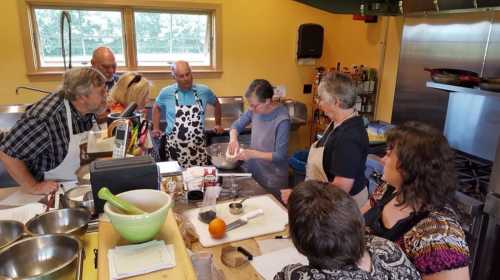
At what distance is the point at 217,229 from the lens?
1.46 meters

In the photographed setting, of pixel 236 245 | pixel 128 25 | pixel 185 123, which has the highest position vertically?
pixel 128 25

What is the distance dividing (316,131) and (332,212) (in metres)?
3.85

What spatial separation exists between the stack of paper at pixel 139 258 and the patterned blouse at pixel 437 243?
0.77 m

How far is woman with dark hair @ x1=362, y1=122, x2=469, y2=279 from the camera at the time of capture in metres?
1.08

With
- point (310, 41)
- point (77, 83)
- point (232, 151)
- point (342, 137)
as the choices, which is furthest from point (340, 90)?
point (310, 41)

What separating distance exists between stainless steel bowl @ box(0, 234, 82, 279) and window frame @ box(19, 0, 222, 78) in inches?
127

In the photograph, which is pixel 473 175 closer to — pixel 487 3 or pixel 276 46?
pixel 487 3

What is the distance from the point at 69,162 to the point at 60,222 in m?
0.78

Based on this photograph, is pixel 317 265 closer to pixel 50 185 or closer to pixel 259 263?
pixel 259 263

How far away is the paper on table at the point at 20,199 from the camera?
155 cm

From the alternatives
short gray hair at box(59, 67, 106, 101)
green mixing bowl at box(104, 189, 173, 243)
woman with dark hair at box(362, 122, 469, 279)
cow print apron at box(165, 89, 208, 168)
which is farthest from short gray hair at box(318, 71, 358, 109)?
cow print apron at box(165, 89, 208, 168)

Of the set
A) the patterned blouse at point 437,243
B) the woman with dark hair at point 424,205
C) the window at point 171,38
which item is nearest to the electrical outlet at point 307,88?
the window at point 171,38

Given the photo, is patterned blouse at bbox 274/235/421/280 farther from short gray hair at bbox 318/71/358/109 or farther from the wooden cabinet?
the wooden cabinet

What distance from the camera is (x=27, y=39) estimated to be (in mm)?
3475
